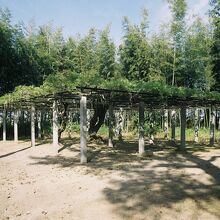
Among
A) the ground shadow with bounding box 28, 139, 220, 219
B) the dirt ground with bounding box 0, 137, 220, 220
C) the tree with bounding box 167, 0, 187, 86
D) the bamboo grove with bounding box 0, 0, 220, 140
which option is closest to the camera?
the dirt ground with bounding box 0, 137, 220, 220

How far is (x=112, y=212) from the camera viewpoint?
21.5 feet

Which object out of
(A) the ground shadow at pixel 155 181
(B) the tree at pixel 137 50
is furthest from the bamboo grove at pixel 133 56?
(A) the ground shadow at pixel 155 181

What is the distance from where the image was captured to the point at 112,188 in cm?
848

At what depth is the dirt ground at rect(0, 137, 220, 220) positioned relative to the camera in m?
6.64

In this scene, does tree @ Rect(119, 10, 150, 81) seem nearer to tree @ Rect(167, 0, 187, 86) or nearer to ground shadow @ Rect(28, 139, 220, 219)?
tree @ Rect(167, 0, 187, 86)

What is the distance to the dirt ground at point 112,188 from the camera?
664cm

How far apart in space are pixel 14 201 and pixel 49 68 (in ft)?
86.2

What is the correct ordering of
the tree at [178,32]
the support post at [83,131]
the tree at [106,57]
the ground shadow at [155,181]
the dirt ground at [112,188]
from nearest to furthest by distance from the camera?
the dirt ground at [112,188] → the ground shadow at [155,181] → the support post at [83,131] → the tree at [178,32] → the tree at [106,57]

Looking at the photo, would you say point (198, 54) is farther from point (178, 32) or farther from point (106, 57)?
point (106, 57)

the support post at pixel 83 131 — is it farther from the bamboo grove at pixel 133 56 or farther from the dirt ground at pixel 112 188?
the bamboo grove at pixel 133 56

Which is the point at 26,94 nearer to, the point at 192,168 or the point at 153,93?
the point at 153,93

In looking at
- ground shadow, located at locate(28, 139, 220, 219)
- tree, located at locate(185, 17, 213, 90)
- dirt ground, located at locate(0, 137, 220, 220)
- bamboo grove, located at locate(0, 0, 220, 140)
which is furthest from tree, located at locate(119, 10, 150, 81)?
dirt ground, located at locate(0, 137, 220, 220)

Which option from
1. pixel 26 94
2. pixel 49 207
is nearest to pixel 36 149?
pixel 26 94

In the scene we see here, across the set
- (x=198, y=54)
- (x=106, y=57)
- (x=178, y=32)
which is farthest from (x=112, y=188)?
(x=106, y=57)
